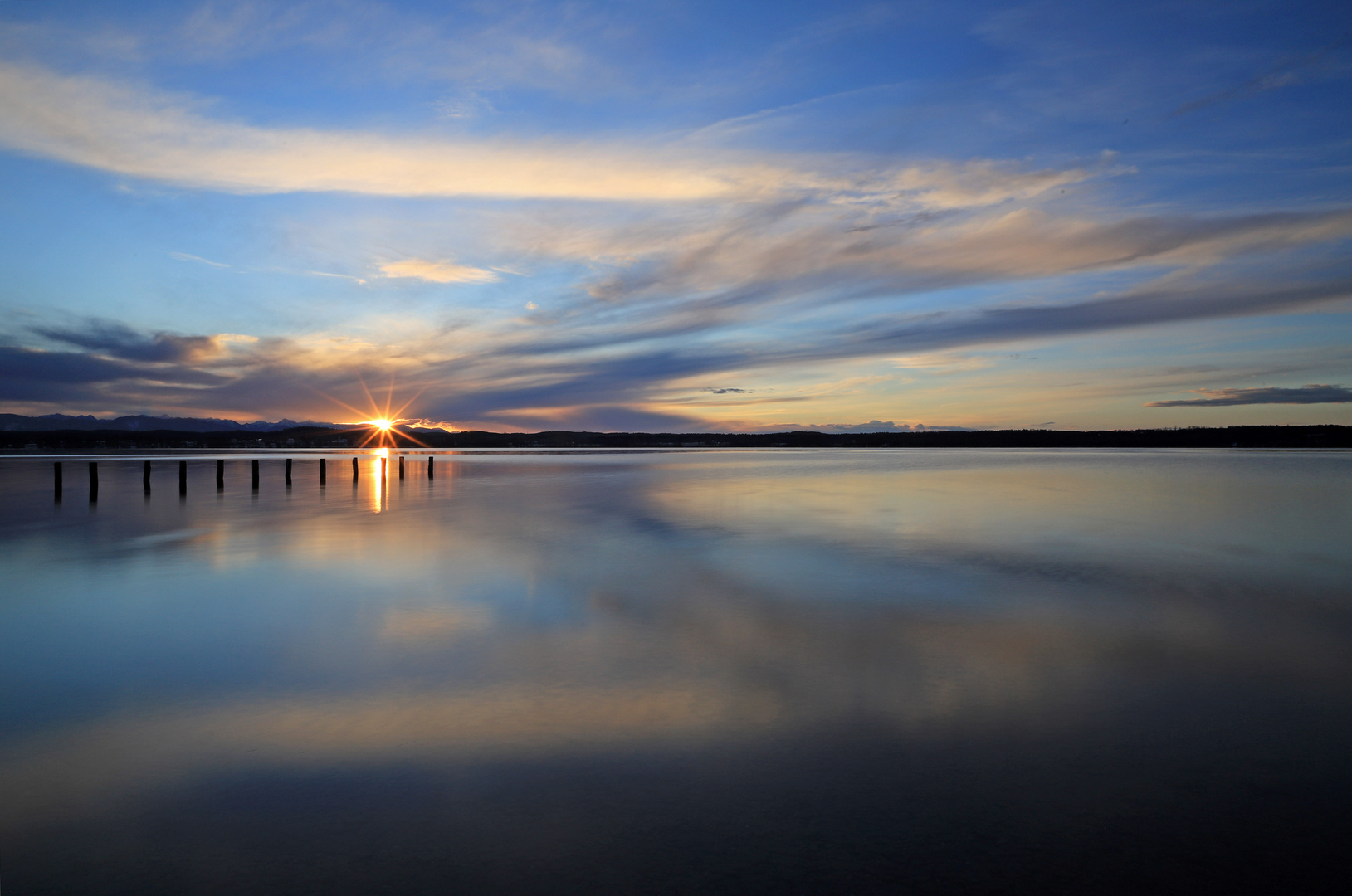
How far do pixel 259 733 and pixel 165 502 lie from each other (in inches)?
902

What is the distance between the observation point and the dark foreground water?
10.9 ft

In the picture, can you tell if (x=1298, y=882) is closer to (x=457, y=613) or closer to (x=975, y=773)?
(x=975, y=773)

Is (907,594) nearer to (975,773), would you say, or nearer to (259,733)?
(975,773)

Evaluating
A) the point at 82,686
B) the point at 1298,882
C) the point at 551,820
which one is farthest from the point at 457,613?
the point at 1298,882

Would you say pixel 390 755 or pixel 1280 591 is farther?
pixel 1280 591

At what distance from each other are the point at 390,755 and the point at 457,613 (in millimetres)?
4076

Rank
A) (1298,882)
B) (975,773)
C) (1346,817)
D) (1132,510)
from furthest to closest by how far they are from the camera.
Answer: (1132,510)
(975,773)
(1346,817)
(1298,882)

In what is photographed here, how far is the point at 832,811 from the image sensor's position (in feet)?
12.2

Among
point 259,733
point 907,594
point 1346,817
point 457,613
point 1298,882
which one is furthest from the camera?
point 907,594

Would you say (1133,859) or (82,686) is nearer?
(1133,859)

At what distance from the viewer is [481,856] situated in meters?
3.37

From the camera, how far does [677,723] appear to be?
16.5ft

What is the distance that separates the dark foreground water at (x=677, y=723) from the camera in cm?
332

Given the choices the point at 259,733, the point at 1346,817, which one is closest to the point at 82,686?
the point at 259,733
